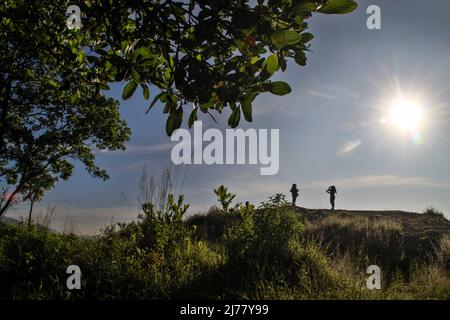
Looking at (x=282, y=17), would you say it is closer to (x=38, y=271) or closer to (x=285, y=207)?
(x=285, y=207)

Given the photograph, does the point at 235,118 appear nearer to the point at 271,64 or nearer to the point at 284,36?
the point at 271,64

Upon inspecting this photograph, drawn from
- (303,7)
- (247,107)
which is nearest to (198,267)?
(247,107)

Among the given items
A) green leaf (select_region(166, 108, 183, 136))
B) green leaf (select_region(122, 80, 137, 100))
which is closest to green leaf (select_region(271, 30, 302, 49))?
green leaf (select_region(166, 108, 183, 136))

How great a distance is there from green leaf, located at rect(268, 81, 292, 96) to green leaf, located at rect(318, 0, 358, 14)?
43 centimetres

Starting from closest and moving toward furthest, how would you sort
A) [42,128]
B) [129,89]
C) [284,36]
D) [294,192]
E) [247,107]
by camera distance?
1. [284,36]
2. [247,107]
3. [129,89]
4. [42,128]
5. [294,192]

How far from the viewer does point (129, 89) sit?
2.56 metres

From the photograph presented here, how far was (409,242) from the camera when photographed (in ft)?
35.9

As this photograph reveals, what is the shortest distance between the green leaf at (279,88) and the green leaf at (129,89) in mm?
1061

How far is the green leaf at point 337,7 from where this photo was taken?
1.84 meters

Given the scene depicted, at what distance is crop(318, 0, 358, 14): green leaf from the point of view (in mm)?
1845

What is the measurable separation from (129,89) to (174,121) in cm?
52

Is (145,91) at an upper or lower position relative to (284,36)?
upper

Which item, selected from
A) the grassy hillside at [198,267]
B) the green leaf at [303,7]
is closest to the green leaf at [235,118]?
the green leaf at [303,7]
